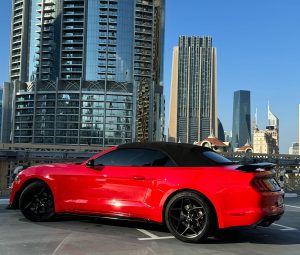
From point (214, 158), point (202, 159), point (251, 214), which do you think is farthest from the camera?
point (214, 158)

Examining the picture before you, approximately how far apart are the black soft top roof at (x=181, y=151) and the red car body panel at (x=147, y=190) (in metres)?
0.15

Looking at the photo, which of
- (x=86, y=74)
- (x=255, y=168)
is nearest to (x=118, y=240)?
(x=255, y=168)

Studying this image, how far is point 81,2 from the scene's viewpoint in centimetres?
Result: 15112

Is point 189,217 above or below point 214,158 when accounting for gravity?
below

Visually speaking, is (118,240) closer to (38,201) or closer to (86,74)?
(38,201)

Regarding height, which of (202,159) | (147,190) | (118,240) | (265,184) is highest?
(202,159)

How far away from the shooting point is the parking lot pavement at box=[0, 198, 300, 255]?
4.97m

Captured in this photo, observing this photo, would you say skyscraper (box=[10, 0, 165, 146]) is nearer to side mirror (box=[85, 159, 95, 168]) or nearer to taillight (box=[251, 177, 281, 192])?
side mirror (box=[85, 159, 95, 168])

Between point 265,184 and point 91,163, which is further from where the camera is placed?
point 91,163

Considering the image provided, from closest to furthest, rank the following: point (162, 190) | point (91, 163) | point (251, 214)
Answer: point (251, 214) < point (162, 190) < point (91, 163)

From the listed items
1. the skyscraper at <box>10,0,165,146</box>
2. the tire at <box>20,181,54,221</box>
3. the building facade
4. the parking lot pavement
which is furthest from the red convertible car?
the building facade

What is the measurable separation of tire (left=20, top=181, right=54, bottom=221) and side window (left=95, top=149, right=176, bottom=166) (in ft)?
3.22

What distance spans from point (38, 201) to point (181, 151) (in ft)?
7.69

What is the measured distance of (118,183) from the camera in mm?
5969
